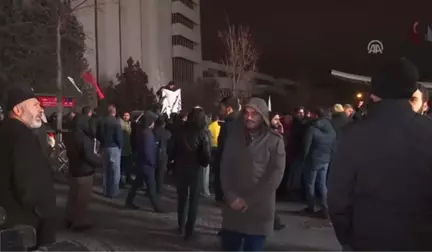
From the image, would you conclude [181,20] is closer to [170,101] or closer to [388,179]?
[170,101]

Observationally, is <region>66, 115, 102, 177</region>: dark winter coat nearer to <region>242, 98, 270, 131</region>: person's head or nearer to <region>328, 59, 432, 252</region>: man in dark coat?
<region>242, 98, 270, 131</region>: person's head

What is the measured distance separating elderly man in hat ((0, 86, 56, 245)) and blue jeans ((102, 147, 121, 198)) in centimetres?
768

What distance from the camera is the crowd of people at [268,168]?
9.87 feet

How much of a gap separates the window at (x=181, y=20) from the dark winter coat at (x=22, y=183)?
229ft

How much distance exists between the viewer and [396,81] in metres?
3.15

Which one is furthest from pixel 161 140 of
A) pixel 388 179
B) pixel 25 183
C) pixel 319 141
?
pixel 388 179

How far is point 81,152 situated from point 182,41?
6725 centimetres

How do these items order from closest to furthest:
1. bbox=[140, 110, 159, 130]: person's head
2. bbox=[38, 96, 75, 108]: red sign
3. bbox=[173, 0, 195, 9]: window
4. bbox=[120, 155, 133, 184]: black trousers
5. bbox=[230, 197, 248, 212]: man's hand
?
bbox=[230, 197, 248, 212]: man's hand, bbox=[140, 110, 159, 130]: person's head, bbox=[120, 155, 133, 184]: black trousers, bbox=[38, 96, 75, 108]: red sign, bbox=[173, 0, 195, 9]: window

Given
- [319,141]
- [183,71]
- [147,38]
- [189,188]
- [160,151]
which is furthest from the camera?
[183,71]

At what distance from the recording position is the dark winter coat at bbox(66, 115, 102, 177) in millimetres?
8773

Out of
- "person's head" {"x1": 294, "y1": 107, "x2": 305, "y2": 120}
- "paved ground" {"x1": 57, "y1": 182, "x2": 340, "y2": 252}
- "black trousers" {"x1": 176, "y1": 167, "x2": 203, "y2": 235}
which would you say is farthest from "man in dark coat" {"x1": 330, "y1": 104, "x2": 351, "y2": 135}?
"black trousers" {"x1": 176, "y1": 167, "x2": 203, "y2": 235}

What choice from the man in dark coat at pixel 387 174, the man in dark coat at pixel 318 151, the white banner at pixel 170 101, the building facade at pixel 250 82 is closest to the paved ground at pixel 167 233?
the man in dark coat at pixel 318 151

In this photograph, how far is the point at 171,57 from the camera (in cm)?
6969

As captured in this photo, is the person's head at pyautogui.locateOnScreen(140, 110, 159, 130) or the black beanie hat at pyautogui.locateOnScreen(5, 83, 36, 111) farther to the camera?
the person's head at pyautogui.locateOnScreen(140, 110, 159, 130)
